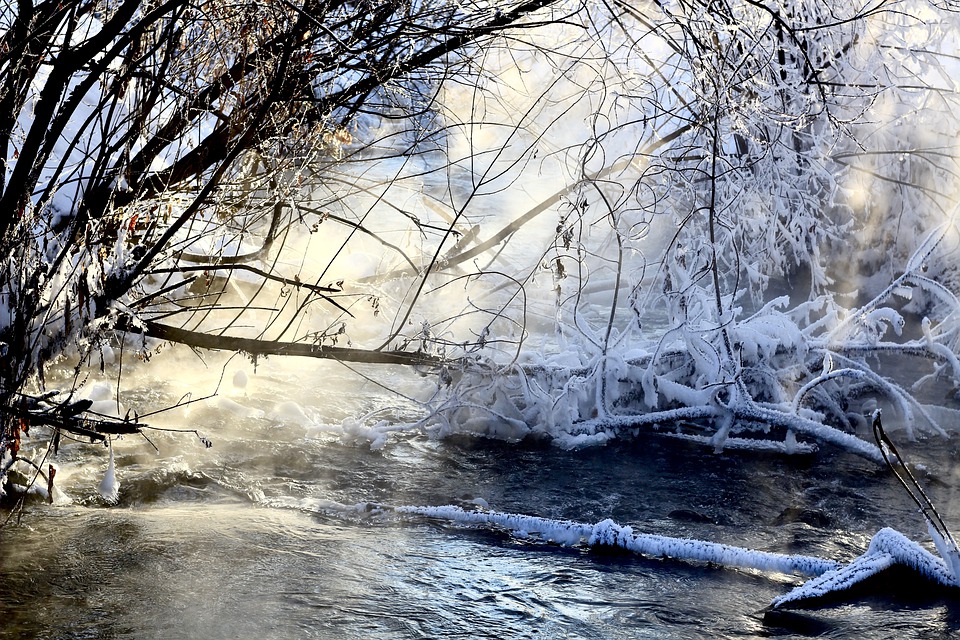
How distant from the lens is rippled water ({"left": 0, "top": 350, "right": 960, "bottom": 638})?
11.8 feet

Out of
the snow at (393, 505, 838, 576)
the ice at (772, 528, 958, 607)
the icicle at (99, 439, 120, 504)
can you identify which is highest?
the ice at (772, 528, 958, 607)

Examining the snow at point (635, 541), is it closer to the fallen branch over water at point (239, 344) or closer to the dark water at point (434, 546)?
the dark water at point (434, 546)

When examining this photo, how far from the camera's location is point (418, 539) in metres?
4.66

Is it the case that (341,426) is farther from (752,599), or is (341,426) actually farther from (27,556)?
(752,599)

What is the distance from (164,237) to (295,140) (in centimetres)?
83

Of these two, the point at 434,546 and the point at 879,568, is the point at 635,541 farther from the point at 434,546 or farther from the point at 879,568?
the point at 879,568

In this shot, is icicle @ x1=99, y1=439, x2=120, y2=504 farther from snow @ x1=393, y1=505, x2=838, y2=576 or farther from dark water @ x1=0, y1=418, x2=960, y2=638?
snow @ x1=393, y1=505, x2=838, y2=576

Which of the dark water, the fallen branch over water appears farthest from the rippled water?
the fallen branch over water

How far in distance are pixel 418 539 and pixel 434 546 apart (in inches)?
5.4

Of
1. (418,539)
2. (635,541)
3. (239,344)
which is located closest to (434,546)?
(418,539)

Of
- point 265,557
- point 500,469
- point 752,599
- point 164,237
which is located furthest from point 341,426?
point 752,599

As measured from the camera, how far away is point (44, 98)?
133 inches

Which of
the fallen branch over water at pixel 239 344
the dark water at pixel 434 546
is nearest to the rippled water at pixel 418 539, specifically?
the dark water at pixel 434 546

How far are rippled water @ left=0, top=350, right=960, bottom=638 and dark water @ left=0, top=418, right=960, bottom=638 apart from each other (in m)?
0.01
